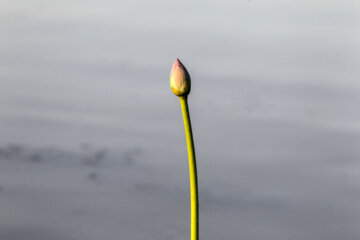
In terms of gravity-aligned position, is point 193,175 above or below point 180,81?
below

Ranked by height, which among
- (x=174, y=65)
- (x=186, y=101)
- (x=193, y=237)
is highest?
(x=174, y=65)

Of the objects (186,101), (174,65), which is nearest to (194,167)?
(186,101)

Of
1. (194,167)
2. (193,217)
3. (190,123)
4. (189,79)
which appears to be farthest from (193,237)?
(189,79)

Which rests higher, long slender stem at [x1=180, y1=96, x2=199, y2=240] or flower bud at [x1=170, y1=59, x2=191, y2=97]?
flower bud at [x1=170, y1=59, x2=191, y2=97]

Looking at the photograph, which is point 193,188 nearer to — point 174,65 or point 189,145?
point 189,145

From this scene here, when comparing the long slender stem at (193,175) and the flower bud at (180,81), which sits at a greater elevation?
the flower bud at (180,81)

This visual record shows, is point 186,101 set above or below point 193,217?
above
